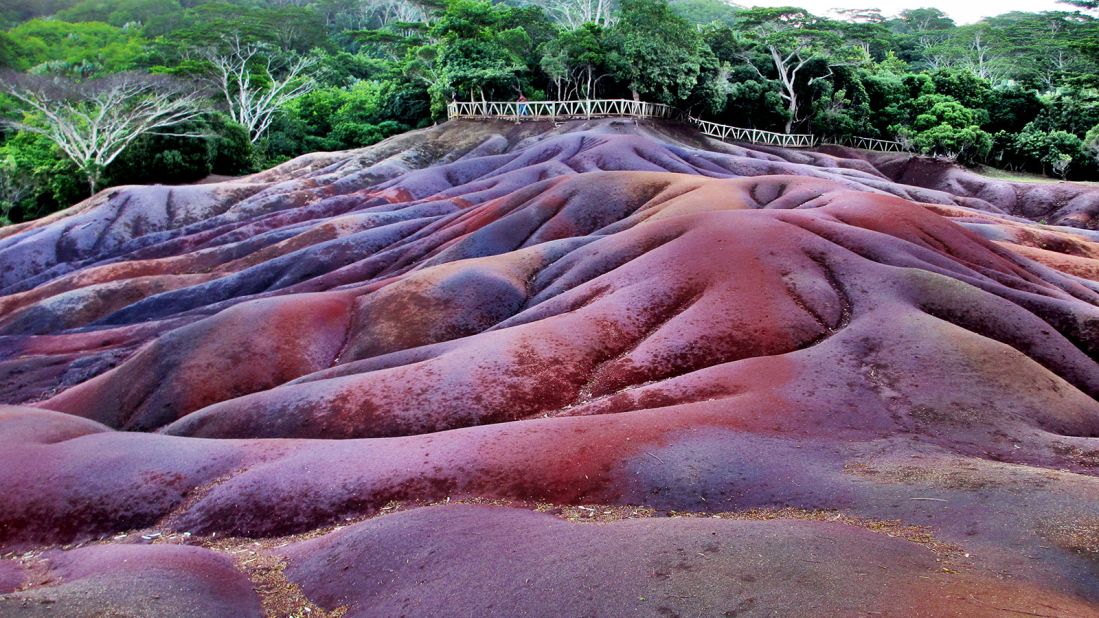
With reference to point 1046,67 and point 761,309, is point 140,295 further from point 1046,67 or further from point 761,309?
point 1046,67

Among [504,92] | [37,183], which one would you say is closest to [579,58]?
[504,92]

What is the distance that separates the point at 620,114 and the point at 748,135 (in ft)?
41.0

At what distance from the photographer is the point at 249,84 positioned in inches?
2623

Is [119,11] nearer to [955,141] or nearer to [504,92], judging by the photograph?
[504,92]

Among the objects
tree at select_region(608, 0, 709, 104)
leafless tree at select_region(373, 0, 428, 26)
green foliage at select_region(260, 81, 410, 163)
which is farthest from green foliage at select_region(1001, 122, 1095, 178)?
leafless tree at select_region(373, 0, 428, 26)

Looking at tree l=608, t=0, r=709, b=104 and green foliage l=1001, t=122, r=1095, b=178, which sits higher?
tree l=608, t=0, r=709, b=104

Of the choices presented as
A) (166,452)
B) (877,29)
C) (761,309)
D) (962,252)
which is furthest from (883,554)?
(877,29)

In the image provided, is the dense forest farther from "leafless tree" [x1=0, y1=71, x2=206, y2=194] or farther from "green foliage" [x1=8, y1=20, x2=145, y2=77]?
"green foliage" [x1=8, y1=20, x2=145, y2=77]

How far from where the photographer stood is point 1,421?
50.7ft

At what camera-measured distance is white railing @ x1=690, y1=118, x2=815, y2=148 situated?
61469 millimetres

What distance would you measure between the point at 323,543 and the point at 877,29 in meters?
78.9

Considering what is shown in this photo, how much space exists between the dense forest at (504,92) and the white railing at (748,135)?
110 cm

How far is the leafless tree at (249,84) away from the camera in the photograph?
64.6 metres

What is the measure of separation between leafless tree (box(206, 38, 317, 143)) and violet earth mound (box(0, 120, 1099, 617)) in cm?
3729
